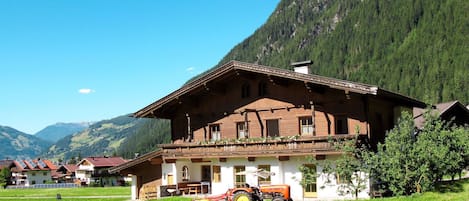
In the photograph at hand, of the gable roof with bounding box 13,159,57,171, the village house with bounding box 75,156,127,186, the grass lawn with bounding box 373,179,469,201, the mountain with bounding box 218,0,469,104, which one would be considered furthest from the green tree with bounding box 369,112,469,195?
the gable roof with bounding box 13,159,57,171

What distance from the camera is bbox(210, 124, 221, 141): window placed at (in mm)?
34375

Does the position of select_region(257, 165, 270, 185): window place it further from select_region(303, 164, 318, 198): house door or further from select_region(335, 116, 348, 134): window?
select_region(335, 116, 348, 134): window

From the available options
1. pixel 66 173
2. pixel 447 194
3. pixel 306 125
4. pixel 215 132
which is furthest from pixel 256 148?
pixel 66 173

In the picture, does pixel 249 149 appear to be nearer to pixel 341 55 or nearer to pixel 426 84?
pixel 426 84

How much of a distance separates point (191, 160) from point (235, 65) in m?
6.29

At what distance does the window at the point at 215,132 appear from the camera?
113 feet

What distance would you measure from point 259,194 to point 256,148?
6795 mm

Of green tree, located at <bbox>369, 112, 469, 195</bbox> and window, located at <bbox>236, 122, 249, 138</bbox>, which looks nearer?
green tree, located at <bbox>369, 112, 469, 195</bbox>

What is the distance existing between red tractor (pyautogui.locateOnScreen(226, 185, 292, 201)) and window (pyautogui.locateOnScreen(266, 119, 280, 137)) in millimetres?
8277

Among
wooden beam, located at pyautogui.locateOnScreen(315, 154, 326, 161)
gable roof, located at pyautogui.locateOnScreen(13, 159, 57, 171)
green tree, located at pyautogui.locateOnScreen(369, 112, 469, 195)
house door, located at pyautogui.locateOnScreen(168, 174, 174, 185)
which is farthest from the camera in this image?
gable roof, located at pyautogui.locateOnScreen(13, 159, 57, 171)

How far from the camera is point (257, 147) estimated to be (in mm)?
30031

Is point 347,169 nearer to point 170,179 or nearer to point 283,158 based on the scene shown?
point 283,158

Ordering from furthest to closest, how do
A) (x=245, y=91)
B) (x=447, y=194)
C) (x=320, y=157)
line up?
1. (x=245, y=91)
2. (x=320, y=157)
3. (x=447, y=194)

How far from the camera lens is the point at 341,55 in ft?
651
